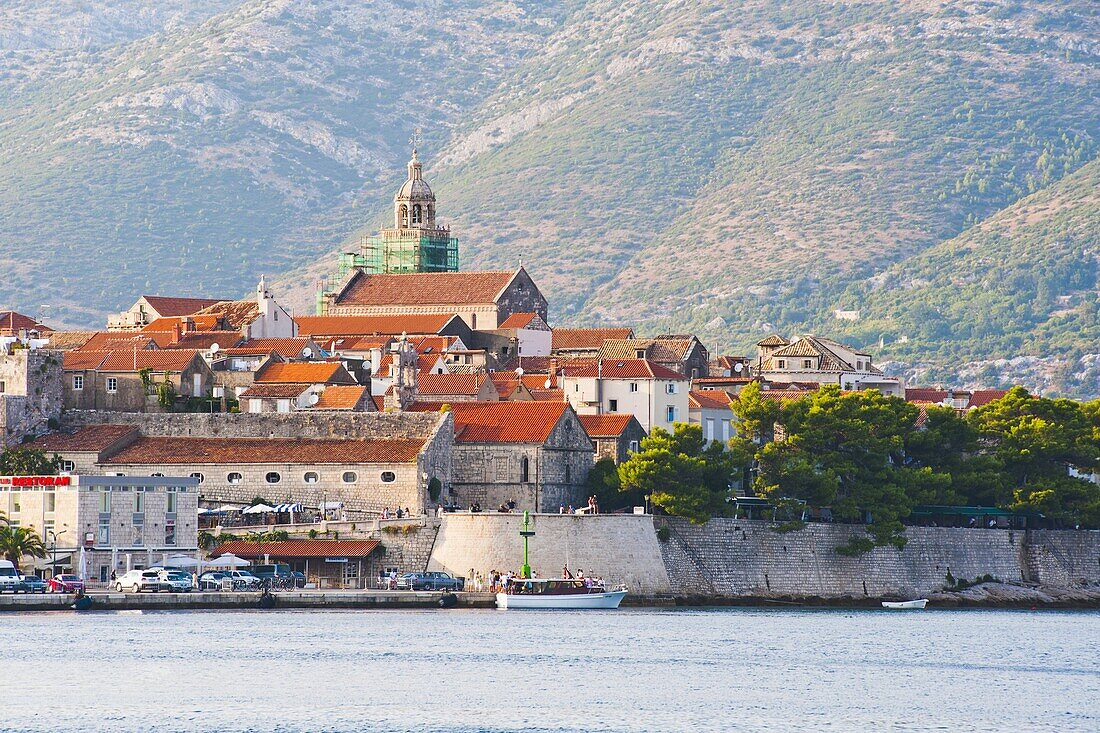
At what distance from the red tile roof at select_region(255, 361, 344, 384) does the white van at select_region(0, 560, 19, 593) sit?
25.9 metres

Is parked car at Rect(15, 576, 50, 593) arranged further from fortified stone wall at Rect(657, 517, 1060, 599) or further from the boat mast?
fortified stone wall at Rect(657, 517, 1060, 599)

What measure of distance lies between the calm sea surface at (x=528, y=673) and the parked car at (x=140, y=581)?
6.36 ft

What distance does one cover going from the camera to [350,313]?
159875mm

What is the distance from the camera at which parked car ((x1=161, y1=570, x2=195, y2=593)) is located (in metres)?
98.6

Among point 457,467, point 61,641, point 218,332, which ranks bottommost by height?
point 61,641

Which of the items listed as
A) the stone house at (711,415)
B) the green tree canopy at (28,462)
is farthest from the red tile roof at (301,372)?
the stone house at (711,415)

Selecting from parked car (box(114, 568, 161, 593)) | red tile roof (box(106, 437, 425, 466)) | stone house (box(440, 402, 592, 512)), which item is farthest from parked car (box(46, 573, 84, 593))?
stone house (box(440, 402, 592, 512))

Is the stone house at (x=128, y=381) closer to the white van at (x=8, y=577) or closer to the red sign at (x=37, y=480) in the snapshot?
the red sign at (x=37, y=480)

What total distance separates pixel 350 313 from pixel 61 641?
7584cm

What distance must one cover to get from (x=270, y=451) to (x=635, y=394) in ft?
71.7

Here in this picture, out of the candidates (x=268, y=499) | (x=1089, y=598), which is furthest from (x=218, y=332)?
(x=1089, y=598)

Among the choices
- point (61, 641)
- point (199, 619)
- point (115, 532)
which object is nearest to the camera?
point (61, 641)

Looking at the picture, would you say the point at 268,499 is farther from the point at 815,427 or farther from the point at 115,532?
the point at 815,427

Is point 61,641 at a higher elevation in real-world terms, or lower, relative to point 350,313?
lower
